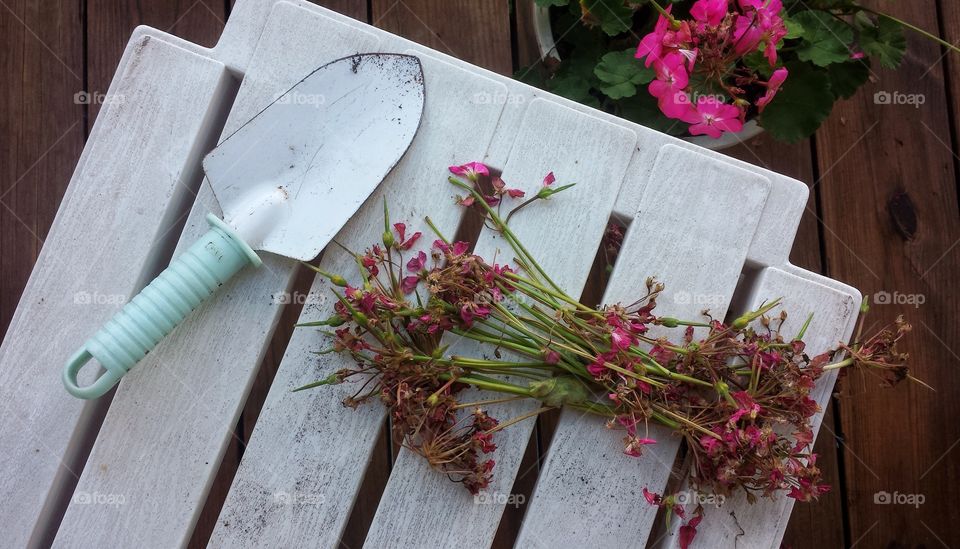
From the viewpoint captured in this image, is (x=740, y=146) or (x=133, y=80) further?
(x=740, y=146)

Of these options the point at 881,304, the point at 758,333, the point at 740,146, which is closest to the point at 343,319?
the point at 758,333

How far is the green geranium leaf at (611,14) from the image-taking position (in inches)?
31.7

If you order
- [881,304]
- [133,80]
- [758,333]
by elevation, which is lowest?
[881,304]

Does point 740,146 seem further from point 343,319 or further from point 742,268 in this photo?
point 343,319

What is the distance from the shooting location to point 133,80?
725mm

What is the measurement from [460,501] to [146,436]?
1.12 feet

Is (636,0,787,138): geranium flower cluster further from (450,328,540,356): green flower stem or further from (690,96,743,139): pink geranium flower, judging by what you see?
(450,328,540,356): green flower stem

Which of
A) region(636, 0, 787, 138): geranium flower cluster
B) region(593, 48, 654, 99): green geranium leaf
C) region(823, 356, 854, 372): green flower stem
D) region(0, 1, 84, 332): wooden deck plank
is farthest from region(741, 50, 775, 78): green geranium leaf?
region(0, 1, 84, 332): wooden deck plank

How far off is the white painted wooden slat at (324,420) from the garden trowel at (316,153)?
3cm

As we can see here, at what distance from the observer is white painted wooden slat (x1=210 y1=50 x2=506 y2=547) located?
689 millimetres

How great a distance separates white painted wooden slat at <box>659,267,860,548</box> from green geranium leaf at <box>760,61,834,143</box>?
20 cm

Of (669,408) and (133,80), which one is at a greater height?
(133,80)

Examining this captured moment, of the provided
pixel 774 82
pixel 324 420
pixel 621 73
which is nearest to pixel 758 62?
pixel 774 82

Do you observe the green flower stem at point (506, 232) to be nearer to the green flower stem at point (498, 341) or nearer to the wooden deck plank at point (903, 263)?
the green flower stem at point (498, 341)
